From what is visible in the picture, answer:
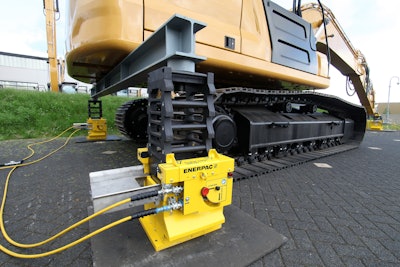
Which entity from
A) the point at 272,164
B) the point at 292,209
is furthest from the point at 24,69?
the point at 292,209

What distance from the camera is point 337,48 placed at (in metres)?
6.10

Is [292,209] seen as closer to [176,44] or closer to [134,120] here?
[176,44]

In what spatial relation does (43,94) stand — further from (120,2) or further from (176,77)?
(176,77)

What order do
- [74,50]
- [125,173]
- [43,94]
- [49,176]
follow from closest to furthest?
1. [125,173]
2. [74,50]
3. [49,176]
4. [43,94]

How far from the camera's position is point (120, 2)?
199 centimetres

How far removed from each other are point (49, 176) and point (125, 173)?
2.02 m

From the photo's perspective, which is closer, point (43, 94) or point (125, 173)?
point (125, 173)

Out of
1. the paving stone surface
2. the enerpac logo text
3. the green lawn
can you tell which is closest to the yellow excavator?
the enerpac logo text

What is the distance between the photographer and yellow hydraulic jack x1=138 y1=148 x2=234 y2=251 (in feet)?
4.93

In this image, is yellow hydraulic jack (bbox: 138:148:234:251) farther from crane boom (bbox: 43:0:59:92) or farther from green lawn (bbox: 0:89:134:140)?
crane boom (bbox: 43:0:59:92)

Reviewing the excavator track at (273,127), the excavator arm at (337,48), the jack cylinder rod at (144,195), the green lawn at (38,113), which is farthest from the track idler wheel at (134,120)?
the excavator arm at (337,48)

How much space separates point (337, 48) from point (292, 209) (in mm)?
5947

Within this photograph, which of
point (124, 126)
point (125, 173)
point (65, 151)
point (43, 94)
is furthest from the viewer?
point (43, 94)

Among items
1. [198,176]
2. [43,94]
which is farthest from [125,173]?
[43,94]
